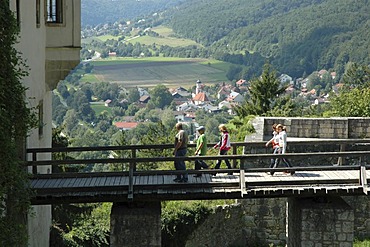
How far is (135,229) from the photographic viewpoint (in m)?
14.9

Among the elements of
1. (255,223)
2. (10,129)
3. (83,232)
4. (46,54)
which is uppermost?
(46,54)

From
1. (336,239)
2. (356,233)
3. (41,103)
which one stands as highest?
(41,103)

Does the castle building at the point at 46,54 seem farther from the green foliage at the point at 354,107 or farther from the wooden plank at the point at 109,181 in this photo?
the green foliage at the point at 354,107

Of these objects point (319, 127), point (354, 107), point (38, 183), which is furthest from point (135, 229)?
point (354, 107)

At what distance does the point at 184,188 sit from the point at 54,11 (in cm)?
578

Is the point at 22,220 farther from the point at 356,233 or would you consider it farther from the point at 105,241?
the point at 356,233

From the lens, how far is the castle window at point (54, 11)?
1797 cm

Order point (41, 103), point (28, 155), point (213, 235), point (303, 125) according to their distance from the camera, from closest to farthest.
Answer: point (28, 155)
point (41, 103)
point (213, 235)
point (303, 125)

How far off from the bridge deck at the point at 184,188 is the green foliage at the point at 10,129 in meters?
1.15

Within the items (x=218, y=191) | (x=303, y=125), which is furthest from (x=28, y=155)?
(x=303, y=125)

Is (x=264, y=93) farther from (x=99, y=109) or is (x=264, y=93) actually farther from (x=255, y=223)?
(x=99, y=109)

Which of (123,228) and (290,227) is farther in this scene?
(290,227)

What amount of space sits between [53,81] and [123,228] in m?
5.19

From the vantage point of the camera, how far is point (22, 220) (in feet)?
48.4
